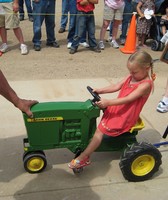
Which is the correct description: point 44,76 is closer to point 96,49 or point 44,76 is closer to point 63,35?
point 96,49

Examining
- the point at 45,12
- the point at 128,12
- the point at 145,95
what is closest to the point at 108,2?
the point at 128,12

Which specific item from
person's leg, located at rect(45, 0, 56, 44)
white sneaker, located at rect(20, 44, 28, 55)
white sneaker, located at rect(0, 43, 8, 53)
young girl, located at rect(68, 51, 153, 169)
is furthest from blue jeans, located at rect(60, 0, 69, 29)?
young girl, located at rect(68, 51, 153, 169)

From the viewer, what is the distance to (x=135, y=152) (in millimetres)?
2945

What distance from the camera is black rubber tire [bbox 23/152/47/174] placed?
307 cm

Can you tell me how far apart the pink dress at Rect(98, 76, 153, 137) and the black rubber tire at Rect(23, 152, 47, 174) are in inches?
24.6

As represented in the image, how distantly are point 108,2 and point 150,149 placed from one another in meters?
4.86

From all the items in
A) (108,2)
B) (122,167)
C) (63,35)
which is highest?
(108,2)

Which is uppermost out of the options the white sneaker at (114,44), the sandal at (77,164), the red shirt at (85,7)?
the red shirt at (85,7)

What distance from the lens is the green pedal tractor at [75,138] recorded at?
2.95 metres

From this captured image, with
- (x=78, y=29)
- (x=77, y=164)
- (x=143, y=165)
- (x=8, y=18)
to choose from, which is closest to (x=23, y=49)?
(x=8, y=18)

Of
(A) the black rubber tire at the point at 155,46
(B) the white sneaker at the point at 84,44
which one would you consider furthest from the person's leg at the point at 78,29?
(A) the black rubber tire at the point at 155,46

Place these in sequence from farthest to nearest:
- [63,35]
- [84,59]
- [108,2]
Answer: [63,35]
[108,2]
[84,59]

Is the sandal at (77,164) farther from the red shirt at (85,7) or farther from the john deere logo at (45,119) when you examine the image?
the red shirt at (85,7)

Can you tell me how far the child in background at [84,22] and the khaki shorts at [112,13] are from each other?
51 centimetres
